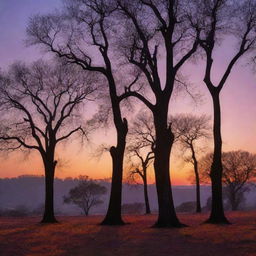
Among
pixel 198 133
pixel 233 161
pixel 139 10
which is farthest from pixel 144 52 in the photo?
pixel 233 161

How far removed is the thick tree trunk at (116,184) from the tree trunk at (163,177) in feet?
11.0

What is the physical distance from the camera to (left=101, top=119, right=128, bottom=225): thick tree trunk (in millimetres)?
28703

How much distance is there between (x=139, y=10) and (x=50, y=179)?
16.6 meters

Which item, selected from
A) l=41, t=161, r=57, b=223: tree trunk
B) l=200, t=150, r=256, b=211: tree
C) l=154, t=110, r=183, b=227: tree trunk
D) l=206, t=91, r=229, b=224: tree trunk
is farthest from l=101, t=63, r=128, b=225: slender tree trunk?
l=200, t=150, r=256, b=211: tree

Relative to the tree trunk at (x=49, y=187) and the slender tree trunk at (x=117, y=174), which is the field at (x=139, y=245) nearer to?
the slender tree trunk at (x=117, y=174)

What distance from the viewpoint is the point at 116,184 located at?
2900 cm

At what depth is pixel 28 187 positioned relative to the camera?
197125 mm

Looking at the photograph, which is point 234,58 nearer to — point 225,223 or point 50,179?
point 225,223

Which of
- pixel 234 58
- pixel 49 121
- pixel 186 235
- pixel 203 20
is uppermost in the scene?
pixel 203 20

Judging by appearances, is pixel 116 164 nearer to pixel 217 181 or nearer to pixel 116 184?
pixel 116 184

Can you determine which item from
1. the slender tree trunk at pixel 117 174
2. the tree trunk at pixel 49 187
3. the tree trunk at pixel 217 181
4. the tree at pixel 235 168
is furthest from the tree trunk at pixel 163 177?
the tree at pixel 235 168

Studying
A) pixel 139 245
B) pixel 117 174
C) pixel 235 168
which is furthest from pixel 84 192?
pixel 139 245

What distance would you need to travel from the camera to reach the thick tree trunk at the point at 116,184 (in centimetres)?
2870

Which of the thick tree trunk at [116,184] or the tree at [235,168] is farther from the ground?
the tree at [235,168]
